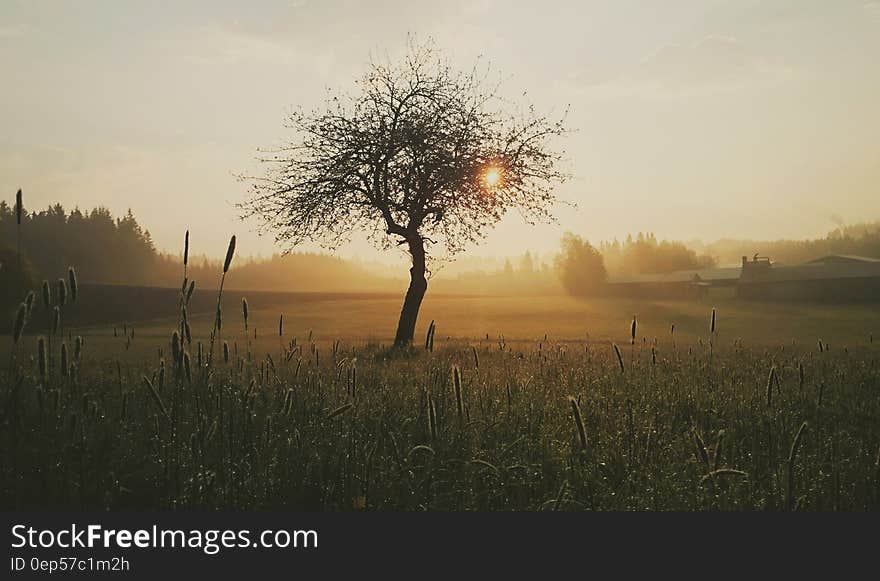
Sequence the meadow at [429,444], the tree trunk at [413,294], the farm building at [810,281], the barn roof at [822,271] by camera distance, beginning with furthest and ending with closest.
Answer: the barn roof at [822,271], the farm building at [810,281], the tree trunk at [413,294], the meadow at [429,444]

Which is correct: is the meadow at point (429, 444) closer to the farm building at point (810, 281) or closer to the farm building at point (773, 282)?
the farm building at point (810, 281)

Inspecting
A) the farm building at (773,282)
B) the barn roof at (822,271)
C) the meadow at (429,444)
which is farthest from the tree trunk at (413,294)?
the barn roof at (822,271)

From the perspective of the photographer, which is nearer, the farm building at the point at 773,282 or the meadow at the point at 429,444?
the meadow at the point at 429,444

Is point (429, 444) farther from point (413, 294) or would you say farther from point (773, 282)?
point (773, 282)

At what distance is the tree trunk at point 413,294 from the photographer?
20.6 meters

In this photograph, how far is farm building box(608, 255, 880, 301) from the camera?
46.4 m

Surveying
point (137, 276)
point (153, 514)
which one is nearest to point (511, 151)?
point (153, 514)

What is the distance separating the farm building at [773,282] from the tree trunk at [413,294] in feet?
125

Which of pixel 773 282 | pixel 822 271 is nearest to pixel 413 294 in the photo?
pixel 773 282

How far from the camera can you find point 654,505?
13.0ft

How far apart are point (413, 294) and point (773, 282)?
41.1 m

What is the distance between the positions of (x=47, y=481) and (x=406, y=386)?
16.8 ft

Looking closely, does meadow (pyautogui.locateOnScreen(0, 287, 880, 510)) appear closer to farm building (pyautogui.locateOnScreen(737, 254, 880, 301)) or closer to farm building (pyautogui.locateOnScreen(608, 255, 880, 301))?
farm building (pyautogui.locateOnScreen(737, 254, 880, 301))

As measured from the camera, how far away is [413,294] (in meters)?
20.8
